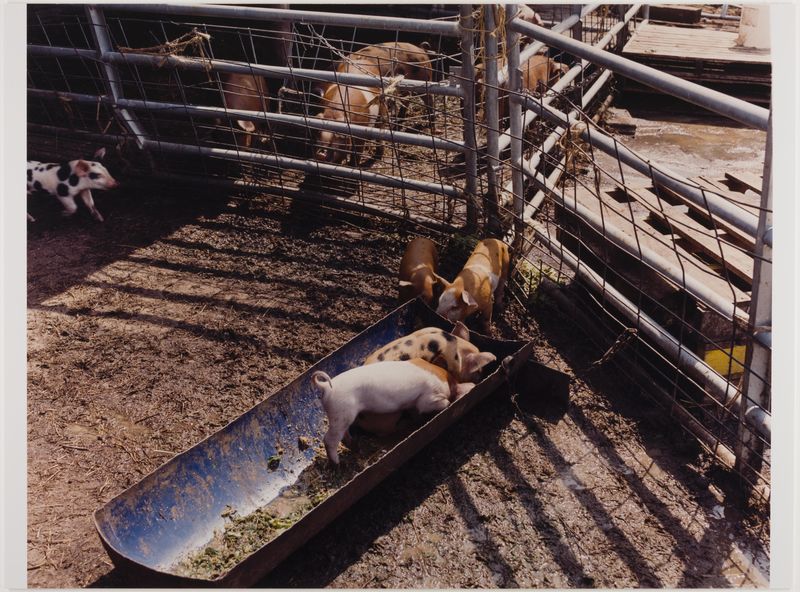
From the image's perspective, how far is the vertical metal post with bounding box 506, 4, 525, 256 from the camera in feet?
15.6

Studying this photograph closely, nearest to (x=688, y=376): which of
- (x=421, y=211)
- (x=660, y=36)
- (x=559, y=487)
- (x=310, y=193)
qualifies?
(x=559, y=487)

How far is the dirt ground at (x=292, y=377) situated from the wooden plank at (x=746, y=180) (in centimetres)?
151

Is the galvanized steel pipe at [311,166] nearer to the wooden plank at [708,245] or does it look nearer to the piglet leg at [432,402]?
the wooden plank at [708,245]

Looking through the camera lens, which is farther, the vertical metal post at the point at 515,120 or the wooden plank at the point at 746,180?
the wooden plank at the point at 746,180

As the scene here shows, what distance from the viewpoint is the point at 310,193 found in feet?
20.2

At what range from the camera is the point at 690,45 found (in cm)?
916

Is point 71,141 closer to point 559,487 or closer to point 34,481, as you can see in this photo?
point 34,481

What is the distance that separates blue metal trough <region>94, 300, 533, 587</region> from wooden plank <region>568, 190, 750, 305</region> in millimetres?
923

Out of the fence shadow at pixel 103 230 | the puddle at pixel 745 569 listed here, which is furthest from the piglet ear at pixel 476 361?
the fence shadow at pixel 103 230

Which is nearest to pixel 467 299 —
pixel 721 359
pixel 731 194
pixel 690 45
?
pixel 721 359

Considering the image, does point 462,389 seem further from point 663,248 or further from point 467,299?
point 663,248

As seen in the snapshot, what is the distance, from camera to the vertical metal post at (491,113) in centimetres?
476

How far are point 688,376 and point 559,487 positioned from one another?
925 mm

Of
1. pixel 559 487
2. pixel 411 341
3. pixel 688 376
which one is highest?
pixel 411 341
